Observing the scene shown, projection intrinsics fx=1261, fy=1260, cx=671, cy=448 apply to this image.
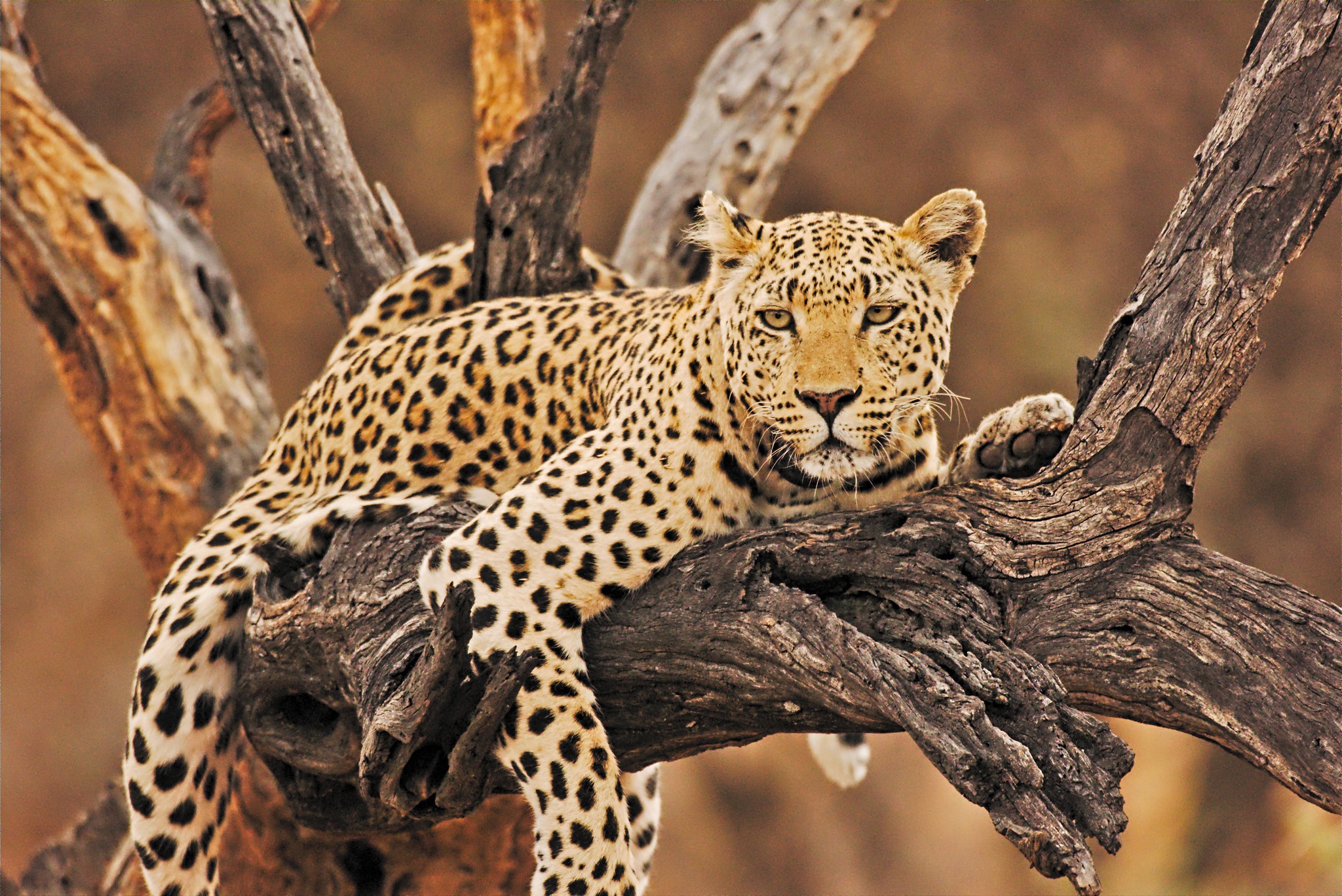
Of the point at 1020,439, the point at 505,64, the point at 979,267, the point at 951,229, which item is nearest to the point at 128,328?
the point at 505,64

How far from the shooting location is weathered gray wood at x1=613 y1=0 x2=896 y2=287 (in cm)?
806

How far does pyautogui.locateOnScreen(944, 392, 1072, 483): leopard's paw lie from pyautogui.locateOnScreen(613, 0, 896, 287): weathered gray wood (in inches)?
155

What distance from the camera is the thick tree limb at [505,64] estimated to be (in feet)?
27.0

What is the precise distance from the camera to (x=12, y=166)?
7.30m

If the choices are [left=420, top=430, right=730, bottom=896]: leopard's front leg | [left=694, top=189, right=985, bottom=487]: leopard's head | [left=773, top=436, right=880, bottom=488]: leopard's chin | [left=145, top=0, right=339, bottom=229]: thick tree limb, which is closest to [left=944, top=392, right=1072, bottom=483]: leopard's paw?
[left=694, top=189, right=985, bottom=487]: leopard's head

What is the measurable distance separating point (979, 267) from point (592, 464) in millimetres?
10699

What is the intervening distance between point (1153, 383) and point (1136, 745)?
11.5 m

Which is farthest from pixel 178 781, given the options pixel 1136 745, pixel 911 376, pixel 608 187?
pixel 1136 745

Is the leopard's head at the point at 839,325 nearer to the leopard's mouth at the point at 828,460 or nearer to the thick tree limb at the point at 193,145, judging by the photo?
the leopard's mouth at the point at 828,460

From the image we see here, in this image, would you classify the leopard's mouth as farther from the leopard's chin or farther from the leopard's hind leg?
the leopard's hind leg

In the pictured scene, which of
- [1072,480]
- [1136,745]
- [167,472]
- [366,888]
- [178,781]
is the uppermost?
[167,472]

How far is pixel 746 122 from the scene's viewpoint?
8.15 meters

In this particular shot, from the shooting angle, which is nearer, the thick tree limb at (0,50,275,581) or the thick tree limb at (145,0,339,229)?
the thick tree limb at (0,50,275,581)

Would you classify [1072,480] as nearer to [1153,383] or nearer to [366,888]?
[1153,383]
